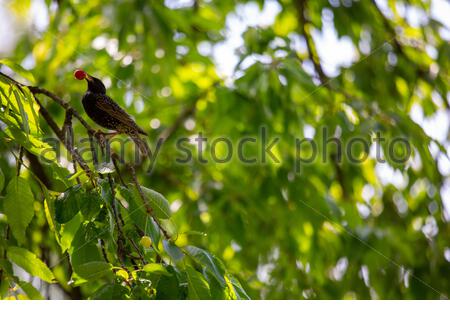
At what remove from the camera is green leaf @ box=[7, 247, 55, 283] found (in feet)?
4.96

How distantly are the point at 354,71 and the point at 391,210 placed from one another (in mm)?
1122

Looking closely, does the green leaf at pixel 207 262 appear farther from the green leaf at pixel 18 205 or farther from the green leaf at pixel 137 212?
the green leaf at pixel 18 205

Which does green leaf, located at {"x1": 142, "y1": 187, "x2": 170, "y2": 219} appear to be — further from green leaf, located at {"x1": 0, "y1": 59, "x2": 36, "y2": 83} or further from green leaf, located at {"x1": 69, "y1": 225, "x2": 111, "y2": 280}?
green leaf, located at {"x1": 0, "y1": 59, "x2": 36, "y2": 83}

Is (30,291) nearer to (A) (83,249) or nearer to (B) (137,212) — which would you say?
(A) (83,249)

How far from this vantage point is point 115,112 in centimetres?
182

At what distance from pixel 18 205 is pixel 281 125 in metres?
2.34

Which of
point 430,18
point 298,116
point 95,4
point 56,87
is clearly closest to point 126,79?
point 56,87

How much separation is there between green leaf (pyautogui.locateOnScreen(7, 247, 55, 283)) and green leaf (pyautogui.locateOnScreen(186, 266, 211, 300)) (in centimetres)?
36

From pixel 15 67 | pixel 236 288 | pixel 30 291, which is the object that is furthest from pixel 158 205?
pixel 15 67

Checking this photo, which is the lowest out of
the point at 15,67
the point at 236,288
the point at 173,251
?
the point at 236,288

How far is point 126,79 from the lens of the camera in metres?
3.97

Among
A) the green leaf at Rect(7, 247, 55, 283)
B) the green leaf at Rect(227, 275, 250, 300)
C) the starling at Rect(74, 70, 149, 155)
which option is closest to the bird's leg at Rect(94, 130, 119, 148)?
the starling at Rect(74, 70, 149, 155)

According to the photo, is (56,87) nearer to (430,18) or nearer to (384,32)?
(384,32)

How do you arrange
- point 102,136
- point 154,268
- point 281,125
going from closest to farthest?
point 154,268, point 102,136, point 281,125
